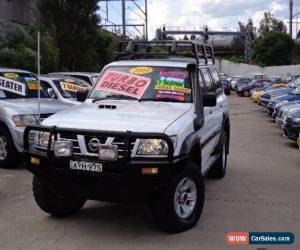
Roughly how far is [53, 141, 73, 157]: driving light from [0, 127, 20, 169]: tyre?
13.2ft

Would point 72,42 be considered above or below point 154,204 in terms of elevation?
above

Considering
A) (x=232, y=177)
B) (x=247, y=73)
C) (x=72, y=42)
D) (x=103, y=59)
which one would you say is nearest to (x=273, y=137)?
(x=232, y=177)

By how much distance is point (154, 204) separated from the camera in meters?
5.56

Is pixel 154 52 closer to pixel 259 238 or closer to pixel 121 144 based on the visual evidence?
pixel 121 144

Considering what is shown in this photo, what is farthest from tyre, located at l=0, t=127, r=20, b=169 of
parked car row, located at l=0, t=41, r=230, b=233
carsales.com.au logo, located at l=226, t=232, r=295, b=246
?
carsales.com.au logo, located at l=226, t=232, r=295, b=246

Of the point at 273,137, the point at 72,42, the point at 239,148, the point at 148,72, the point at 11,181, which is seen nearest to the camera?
the point at 148,72

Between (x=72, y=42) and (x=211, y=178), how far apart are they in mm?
18069

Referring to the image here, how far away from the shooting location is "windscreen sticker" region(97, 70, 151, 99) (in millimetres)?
6832

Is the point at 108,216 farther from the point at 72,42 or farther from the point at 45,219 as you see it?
the point at 72,42

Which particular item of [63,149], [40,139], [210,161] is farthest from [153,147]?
[210,161]

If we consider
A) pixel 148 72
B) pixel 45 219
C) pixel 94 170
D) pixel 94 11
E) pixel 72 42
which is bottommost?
pixel 45 219

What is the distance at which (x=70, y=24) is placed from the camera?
2548 centimetres

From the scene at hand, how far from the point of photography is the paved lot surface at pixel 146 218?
555 centimetres

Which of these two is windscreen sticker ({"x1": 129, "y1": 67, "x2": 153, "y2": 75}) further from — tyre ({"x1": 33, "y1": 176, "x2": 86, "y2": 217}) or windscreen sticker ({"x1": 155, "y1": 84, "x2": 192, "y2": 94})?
tyre ({"x1": 33, "y1": 176, "x2": 86, "y2": 217})
